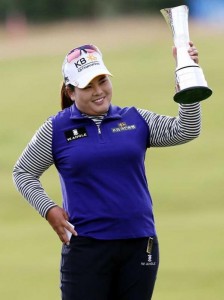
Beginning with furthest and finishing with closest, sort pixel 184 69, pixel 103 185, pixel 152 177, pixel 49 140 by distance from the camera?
pixel 152 177, pixel 49 140, pixel 103 185, pixel 184 69

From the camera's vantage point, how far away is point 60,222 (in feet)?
20.0

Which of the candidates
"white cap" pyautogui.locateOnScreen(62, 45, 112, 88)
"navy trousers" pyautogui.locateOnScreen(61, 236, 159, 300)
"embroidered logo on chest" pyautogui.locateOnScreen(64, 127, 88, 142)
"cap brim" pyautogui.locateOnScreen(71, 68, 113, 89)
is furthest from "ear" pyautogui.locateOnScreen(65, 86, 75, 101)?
"navy trousers" pyautogui.locateOnScreen(61, 236, 159, 300)

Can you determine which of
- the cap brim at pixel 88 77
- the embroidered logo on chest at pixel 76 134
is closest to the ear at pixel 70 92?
the cap brim at pixel 88 77

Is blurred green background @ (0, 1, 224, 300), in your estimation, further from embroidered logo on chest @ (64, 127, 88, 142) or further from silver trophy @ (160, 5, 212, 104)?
silver trophy @ (160, 5, 212, 104)

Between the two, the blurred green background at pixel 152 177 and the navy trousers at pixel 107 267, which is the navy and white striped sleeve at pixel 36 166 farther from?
the blurred green background at pixel 152 177

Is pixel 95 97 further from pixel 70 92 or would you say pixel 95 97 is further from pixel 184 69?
pixel 184 69

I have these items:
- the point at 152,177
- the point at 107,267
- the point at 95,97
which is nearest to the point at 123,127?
the point at 95,97

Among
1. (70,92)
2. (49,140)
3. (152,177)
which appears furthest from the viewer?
(152,177)

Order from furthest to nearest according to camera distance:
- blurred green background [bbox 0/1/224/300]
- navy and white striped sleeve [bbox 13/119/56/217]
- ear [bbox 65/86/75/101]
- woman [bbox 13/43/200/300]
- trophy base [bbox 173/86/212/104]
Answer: blurred green background [bbox 0/1/224/300] < ear [bbox 65/86/75/101] < navy and white striped sleeve [bbox 13/119/56/217] < woman [bbox 13/43/200/300] < trophy base [bbox 173/86/212/104]

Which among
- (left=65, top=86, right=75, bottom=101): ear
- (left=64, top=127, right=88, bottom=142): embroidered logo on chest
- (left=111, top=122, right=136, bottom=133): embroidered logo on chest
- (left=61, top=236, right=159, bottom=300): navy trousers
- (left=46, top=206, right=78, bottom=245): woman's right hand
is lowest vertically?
(left=61, top=236, right=159, bottom=300): navy trousers

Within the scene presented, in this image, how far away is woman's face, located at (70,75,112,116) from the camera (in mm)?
6066

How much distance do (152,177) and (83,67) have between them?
991 cm

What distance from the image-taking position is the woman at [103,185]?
6008mm

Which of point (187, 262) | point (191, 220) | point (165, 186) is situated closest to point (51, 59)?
point (165, 186)
